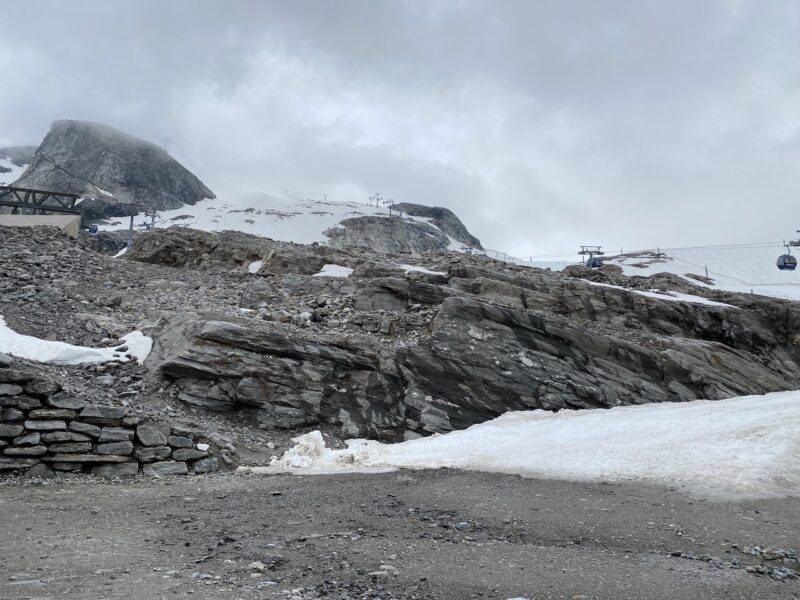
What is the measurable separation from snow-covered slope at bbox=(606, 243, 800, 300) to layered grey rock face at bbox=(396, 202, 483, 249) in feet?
209

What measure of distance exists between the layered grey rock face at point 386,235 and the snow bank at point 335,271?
7374 cm

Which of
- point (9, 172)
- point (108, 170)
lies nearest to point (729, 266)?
point (108, 170)

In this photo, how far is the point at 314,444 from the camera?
46.3ft

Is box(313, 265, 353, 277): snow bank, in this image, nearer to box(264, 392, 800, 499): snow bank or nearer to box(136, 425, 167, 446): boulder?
box(264, 392, 800, 499): snow bank

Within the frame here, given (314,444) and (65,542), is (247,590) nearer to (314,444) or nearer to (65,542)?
(65,542)

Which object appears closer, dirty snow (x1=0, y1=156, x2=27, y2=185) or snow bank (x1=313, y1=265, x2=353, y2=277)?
snow bank (x1=313, y1=265, x2=353, y2=277)

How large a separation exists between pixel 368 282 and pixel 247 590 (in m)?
20.7

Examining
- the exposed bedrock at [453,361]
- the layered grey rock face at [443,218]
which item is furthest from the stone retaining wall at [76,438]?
the layered grey rock face at [443,218]

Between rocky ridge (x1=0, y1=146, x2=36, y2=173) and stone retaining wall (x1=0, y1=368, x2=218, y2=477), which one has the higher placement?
rocky ridge (x1=0, y1=146, x2=36, y2=173)

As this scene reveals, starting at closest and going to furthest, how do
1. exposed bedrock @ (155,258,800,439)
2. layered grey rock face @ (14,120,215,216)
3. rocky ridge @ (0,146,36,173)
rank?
exposed bedrock @ (155,258,800,439), layered grey rock face @ (14,120,215,216), rocky ridge @ (0,146,36,173)

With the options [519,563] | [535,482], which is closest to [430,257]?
[535,482]

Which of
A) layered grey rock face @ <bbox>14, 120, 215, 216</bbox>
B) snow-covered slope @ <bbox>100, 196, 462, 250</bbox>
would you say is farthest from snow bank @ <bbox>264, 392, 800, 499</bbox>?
layered grey rock face @ <bbox>14, 120, 215, 216</bbox>

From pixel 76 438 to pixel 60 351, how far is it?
190 inches

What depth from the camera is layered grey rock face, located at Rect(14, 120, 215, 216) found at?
13400 cm
